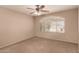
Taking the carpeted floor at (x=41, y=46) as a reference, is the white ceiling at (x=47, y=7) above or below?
above

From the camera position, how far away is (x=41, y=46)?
1.94 meters

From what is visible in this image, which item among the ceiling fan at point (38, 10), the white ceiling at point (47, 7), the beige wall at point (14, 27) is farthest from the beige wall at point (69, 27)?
the beige wall at point (14, 27)

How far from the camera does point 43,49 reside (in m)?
1.94

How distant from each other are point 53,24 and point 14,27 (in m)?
0.75

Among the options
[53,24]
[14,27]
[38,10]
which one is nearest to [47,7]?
[38,10]

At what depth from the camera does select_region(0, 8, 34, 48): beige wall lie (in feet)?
6.14

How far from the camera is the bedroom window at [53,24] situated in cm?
193

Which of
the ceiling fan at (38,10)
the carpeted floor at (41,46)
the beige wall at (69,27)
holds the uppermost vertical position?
the ceiling fan at (38,10)

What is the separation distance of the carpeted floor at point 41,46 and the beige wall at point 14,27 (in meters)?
0.11

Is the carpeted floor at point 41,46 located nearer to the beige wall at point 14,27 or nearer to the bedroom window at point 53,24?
the beige wall at point 14,27

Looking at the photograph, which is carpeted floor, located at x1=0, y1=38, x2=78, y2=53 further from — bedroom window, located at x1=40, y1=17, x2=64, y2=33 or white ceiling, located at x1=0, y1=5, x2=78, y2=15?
white ceiling, located at x1=0, y1=5, x2=78, y2=15

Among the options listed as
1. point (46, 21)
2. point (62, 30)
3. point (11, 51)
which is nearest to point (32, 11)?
point (46, 21)

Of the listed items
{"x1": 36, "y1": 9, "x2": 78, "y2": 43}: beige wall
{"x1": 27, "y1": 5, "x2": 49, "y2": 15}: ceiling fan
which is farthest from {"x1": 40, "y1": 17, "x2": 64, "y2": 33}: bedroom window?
{"x1": 27, "y1": 5, "x2": 49, "y2": 15}: ceiling fan
